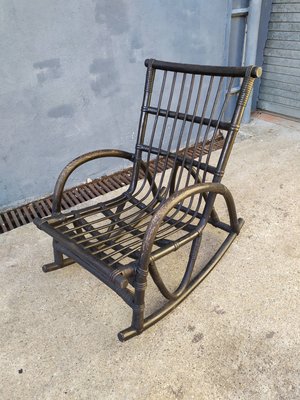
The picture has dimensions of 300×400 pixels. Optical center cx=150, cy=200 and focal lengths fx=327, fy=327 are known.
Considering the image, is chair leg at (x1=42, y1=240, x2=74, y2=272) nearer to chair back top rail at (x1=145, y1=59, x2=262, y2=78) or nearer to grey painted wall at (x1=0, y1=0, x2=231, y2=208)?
grey painted wall at (x1=0, y1=0, x2=231, y2=208)

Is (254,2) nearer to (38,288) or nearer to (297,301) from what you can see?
(297,301)

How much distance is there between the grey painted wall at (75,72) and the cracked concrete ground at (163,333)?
23.2 inches

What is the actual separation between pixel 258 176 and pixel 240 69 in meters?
1.16

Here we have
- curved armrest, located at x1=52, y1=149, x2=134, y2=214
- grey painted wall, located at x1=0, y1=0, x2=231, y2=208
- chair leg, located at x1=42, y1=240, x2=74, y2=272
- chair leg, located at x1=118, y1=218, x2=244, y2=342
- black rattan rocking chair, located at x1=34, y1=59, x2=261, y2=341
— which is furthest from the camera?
grey painted wall, located at x1=0, y1=0, x2=231, y2=208

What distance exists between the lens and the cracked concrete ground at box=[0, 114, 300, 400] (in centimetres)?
115

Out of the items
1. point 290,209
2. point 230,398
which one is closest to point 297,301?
point 230,398

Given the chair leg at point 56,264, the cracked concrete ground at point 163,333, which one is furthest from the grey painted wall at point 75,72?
the chair leg at point 56,264

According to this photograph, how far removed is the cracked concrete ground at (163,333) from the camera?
1153 mm

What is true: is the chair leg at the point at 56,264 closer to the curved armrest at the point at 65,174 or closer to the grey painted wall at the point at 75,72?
the curved armrest at the point at 65,174

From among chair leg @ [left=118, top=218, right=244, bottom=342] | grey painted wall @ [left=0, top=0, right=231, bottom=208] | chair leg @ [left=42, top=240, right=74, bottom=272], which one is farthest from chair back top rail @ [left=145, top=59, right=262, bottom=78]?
chair leg @ [left=42, top=240, right=74, bottom=272]

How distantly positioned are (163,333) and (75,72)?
1.61 m

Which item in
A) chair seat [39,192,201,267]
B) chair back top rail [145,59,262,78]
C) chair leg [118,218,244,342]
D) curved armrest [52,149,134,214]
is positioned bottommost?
chair leg [118,218,244,342]

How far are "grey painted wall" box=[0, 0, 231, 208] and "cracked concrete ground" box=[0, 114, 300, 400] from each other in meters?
0.59

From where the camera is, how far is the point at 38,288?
1560mm
